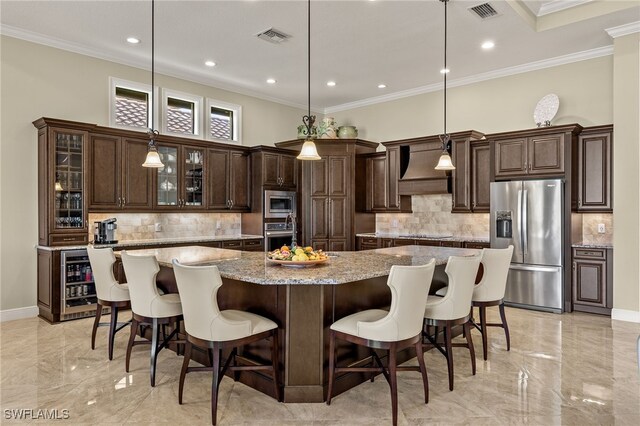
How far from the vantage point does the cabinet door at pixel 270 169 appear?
7.07 metres

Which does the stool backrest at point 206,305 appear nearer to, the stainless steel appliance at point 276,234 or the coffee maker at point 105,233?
the coffee maker at point 105,233

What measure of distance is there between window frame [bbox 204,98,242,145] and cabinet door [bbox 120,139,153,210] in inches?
50.0

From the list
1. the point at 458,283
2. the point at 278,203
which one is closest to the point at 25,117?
the point at 278,203

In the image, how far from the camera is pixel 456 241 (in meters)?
6.21

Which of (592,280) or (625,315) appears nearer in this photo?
(625,315)

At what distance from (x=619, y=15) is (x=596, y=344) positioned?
3524 mm

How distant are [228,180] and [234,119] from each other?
1.18 m

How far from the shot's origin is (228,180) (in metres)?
6.91

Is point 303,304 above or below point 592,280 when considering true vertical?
above

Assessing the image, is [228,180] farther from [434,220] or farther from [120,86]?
[434,220]

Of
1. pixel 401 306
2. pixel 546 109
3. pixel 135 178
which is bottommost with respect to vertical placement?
pixel 401 306

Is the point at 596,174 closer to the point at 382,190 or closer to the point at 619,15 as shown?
the point at 619,15

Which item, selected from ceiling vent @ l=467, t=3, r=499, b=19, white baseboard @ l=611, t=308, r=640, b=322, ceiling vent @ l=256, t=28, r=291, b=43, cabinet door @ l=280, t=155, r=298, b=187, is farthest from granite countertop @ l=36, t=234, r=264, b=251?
white baseboard @ l=611, t=308, r=640, b=322

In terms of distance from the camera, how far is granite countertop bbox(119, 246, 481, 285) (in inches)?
107
